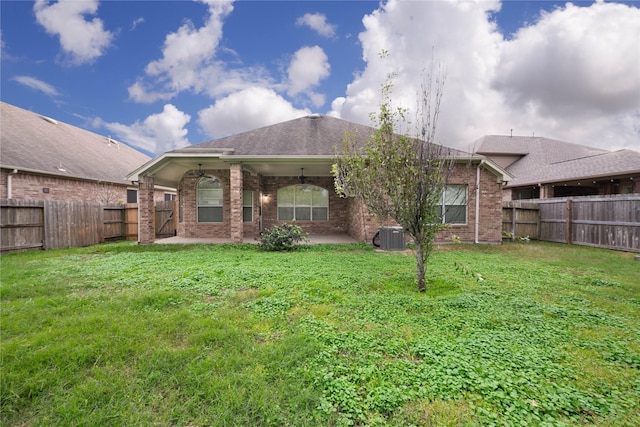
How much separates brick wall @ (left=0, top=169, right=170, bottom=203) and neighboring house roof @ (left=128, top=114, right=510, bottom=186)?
5.99 metres

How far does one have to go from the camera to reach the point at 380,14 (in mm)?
8242

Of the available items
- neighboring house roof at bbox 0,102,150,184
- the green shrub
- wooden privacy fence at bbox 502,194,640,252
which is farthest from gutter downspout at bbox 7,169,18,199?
wooden privacy fence at bbox 502,194,640,252

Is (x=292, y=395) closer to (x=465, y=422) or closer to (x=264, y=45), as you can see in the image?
(x=465, y=422)

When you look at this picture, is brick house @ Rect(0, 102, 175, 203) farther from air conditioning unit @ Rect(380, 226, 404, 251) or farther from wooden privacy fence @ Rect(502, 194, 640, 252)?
wooden privacy fence @ Rect(502, 194, 640, 252)

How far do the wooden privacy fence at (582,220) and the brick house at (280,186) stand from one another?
2.27 meters

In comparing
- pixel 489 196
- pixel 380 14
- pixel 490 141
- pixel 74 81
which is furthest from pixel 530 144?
pixel 74 81

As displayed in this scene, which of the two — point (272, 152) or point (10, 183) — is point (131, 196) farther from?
point (272, 152)

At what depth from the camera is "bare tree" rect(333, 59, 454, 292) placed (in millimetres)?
4312

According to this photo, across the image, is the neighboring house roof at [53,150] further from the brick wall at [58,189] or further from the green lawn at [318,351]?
the green lawn at [318,351]

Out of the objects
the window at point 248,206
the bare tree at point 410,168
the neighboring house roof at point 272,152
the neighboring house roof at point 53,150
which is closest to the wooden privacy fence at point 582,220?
the neighboring house roof at point 272,152

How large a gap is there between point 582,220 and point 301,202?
450 inches

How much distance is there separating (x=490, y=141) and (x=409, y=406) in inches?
1161

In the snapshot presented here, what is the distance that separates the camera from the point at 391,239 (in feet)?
28.5

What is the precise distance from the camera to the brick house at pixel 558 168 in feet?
44.6
